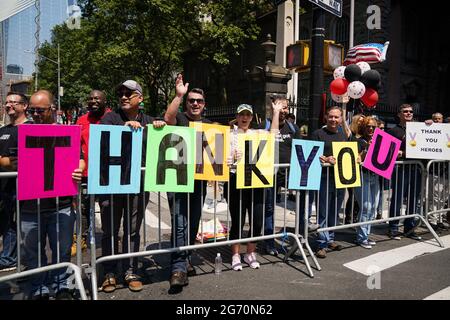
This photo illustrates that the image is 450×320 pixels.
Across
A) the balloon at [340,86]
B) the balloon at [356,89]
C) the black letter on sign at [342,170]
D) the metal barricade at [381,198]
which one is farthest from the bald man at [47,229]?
the balloon at [340,86]

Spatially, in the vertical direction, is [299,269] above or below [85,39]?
below

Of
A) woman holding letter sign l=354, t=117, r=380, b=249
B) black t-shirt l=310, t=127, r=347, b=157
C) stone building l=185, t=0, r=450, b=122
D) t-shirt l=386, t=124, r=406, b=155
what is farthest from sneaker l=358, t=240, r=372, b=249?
stone building l=185, t=0, r=450, b=122

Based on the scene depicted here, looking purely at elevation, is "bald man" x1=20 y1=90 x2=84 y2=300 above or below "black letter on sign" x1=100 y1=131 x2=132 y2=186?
below

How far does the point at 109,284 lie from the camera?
3.86 m

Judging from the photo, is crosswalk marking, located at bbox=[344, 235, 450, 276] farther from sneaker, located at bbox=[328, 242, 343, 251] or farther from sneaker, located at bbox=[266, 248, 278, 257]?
sneaker, located at bbox=[266, 248, 278, 257]

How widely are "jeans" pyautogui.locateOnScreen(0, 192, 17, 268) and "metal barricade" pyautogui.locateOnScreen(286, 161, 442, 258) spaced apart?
333cm

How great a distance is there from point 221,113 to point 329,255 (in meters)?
13.4

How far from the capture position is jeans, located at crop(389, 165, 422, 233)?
6.16m

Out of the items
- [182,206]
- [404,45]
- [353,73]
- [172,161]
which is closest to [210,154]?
[172,161]

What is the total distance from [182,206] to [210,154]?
676 millimetres

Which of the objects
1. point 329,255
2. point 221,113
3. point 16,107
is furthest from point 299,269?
point 221,113

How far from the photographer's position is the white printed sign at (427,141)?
20.1ft

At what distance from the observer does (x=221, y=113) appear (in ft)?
59.2

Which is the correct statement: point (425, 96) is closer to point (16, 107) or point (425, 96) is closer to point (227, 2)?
point (227, 2)
